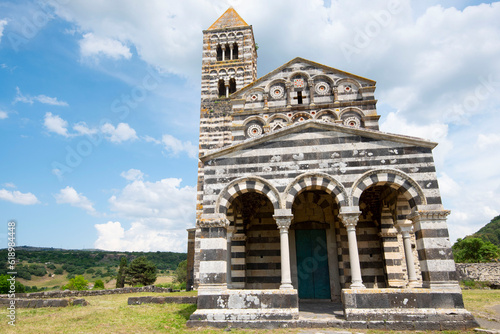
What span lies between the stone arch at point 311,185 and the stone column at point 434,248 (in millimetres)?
2431

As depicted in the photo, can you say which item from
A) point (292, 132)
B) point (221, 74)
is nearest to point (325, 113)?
point (292, 132)

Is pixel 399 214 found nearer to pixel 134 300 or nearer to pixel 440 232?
pixel 440 232

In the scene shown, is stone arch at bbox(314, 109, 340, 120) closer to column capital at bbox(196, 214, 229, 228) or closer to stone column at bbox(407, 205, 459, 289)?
stone column at bbox(407, 205, 459, 289)

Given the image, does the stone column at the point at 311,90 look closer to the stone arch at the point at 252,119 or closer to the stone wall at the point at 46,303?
the stone arch at the point at 252,119

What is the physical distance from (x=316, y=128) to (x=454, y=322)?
670 cm

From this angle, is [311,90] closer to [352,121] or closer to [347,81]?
[347,81]

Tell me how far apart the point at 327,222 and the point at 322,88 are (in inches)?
300

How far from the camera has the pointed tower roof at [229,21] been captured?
1082 inches

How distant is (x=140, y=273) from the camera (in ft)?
120

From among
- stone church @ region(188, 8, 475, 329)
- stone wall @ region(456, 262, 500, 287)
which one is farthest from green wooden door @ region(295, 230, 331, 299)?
stone wall @ region(456, 262, 500, 287)

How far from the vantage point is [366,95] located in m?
16.2

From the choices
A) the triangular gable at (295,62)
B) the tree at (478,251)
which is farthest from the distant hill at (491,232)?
the triangular gable at (295,62)

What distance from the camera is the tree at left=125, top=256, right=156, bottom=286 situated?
36.3 m

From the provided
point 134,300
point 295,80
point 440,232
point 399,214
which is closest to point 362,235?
point 399,214
